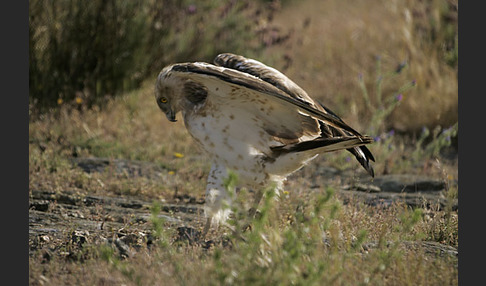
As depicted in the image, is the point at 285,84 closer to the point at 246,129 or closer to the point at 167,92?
the point at 246,129

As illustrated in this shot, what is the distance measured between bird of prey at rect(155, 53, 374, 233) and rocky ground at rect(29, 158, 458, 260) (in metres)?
0.53

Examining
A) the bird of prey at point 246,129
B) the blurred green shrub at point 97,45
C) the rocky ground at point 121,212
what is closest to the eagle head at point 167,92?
the bird of prey at point 246,129

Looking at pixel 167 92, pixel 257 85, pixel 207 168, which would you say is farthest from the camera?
pixel 207 168

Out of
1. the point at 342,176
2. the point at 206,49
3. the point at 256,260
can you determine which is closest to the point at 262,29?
the point at 206,49

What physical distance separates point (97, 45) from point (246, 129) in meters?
3.99

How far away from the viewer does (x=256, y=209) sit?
4547mm

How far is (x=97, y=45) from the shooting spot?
786cm

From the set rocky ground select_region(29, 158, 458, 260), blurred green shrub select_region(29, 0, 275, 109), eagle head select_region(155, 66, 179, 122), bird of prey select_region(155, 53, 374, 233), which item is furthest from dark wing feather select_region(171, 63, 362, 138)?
blurred green shrub select_region(29, 0, 275, 109)

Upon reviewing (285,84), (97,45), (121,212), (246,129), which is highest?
(285,84)

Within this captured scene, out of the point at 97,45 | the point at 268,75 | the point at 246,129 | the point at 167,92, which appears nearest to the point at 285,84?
the point at 268,75

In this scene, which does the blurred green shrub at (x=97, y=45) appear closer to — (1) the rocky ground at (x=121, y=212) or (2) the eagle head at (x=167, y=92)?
(1) the rocky ground at (x=121, y=212)

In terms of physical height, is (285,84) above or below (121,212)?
above

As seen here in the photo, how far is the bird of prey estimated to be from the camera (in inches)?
169

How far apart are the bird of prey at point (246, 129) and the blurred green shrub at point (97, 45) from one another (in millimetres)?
3245
